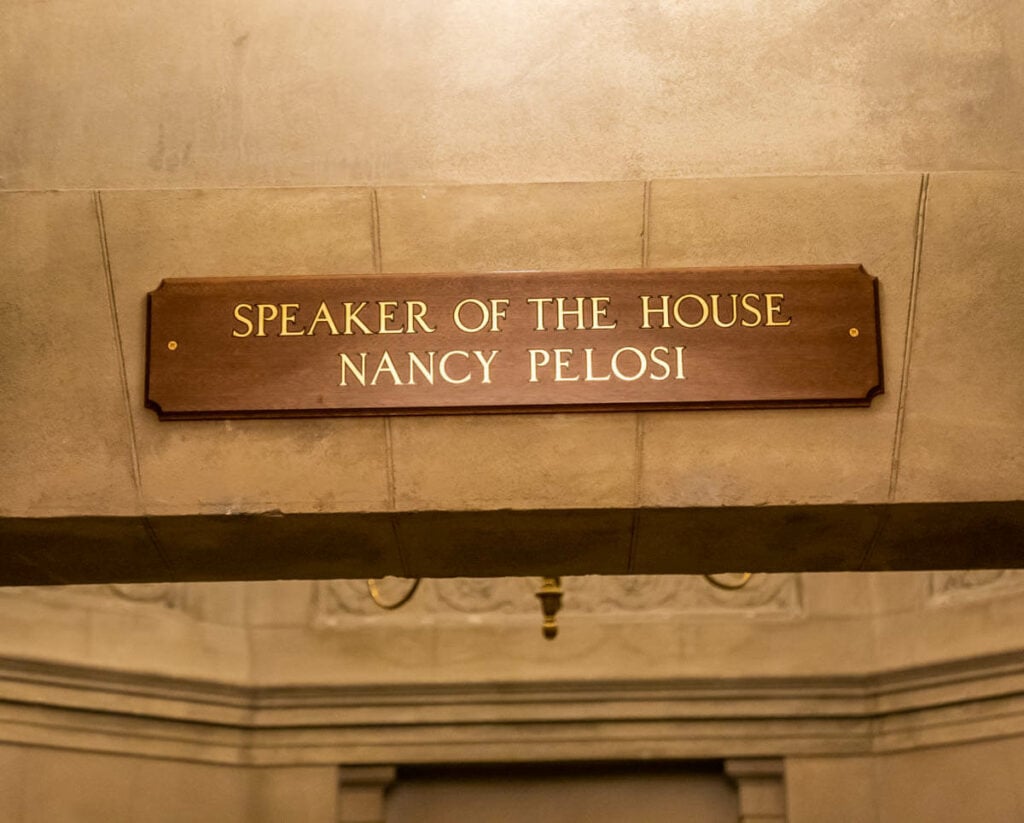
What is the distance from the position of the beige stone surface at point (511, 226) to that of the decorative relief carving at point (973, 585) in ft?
10.4

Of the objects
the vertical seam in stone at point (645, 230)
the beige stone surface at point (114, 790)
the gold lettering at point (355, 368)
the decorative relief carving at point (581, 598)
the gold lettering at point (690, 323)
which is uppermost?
the decorative relief carving at point (581, 598)

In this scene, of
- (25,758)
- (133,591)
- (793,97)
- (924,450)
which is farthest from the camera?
(133,591)

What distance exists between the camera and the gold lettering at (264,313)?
13.6 feet

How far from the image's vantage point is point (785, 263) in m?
4.18

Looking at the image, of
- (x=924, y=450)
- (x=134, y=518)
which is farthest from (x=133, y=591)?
(x=924, y=450)

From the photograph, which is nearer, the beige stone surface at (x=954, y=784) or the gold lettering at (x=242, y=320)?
the gold lettering at (x=242, y=320)

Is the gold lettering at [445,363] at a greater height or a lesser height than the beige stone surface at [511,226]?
lesser

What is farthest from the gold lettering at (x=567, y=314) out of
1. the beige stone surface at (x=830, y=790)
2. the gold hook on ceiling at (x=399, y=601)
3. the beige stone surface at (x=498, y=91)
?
the beige stone surface at (x=830, y=790)

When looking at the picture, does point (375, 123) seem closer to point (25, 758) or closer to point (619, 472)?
point (619, 472)

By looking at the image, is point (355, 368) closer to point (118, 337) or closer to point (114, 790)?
point (118, 337)

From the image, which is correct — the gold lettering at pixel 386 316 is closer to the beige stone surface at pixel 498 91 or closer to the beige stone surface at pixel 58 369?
the beige stone surface at pixel 498 91

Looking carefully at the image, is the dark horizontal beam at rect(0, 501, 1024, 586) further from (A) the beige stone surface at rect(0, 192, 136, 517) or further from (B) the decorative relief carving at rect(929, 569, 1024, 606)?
(B) the decorative relief carving at rect(929, 569, 1024, 606)

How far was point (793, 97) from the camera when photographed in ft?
14.2

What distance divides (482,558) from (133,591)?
322 cm
